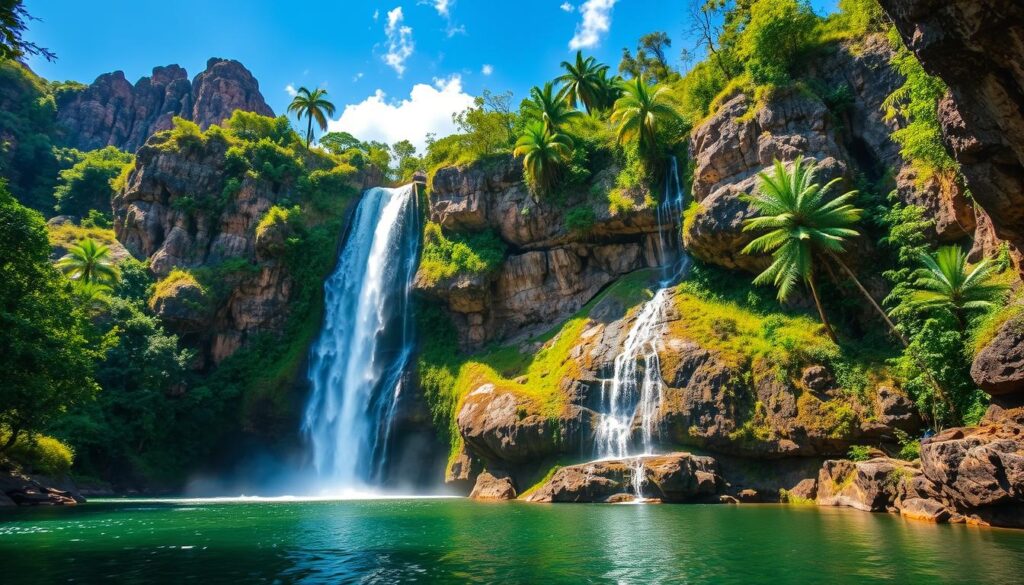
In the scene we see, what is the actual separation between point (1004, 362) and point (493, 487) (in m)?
21.1

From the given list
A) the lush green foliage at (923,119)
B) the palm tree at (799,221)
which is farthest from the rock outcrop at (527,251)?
the lush green foliage at (923,119)

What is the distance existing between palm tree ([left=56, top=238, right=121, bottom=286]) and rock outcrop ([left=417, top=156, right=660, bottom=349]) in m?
21.9

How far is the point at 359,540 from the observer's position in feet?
46.0

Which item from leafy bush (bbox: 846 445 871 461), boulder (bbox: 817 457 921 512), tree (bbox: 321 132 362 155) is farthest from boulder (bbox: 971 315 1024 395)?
tree (bbox: 321 132 362 155)

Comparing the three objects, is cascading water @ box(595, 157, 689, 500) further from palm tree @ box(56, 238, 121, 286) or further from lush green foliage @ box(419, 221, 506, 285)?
palm tree @ box(56, 238, 121, 286)

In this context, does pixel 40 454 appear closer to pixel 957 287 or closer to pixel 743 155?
pixel 743 155

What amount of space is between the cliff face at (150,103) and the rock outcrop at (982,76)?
9412 cm

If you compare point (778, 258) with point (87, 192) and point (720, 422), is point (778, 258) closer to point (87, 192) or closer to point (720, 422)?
point (720, 422)

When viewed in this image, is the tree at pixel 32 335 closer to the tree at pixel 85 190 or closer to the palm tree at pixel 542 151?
the palm tree at pixel 542 151

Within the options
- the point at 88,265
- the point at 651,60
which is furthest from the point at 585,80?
the point at 88,265

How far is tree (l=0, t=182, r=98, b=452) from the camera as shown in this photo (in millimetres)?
20719

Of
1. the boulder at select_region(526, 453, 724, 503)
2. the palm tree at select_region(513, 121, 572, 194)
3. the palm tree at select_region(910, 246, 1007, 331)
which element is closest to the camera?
the palm tree at select_region(910, 246, 1007, 331)

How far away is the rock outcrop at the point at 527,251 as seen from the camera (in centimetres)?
3653

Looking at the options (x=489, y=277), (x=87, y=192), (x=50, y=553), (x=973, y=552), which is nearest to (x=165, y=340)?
(x=489, y=277)
